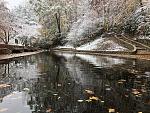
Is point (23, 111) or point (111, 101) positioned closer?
point (23, 111)

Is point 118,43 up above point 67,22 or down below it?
below

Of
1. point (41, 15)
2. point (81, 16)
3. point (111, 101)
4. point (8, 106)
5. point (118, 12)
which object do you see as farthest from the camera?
point (41, 15)

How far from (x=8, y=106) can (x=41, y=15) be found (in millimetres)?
59202

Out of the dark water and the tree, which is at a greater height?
the tree

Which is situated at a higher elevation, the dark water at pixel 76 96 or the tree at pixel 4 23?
the tree at pixel 4 23

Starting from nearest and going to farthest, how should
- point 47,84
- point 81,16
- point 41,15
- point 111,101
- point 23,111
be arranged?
point 23,111 < point 111,101 < point 47,84 < point 81,16 < point 41,15

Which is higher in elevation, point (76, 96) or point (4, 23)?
point (4, 23)

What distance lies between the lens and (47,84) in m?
10.7

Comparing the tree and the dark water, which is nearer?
the dark water

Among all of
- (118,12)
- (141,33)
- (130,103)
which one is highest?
(118,12)

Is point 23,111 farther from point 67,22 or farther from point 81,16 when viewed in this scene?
point 67,22

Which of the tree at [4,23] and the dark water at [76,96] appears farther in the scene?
the tree at [4,23]

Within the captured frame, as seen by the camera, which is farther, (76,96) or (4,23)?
(4,23)

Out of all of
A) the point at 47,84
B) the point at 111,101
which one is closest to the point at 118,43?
the point at 47,84
